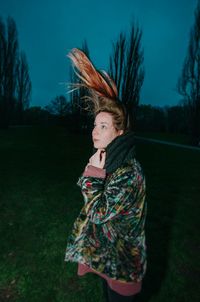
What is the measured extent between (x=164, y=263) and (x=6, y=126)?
22723mm

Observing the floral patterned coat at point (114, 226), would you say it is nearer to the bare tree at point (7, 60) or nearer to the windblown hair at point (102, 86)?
the windblown hair at point (102, 86)

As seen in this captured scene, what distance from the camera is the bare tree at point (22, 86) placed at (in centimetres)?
2908

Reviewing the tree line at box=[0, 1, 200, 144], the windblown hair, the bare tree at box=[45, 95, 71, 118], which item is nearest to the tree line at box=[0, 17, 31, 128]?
the tree line at box=[0, 1, 200, 144]

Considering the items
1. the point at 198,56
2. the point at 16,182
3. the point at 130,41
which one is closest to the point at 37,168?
the point at 16,182

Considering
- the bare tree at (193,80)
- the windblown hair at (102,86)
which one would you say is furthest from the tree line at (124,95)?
the windblown hair at (102,86)

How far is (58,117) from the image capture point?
26.1 meters

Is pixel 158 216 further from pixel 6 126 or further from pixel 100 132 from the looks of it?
pixel 6 126

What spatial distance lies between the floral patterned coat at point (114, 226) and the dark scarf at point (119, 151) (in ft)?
0.12

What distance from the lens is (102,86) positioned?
151 cm

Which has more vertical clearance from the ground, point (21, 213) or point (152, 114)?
point (152, 114)

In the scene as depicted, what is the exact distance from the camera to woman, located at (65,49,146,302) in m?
1.32

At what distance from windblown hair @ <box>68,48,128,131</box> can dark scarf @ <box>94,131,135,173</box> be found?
10 cm

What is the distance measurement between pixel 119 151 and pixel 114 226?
1.48 ft

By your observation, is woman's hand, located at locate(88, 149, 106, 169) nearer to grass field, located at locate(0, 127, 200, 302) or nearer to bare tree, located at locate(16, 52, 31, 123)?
grass field, located at locate(0, 127, 200, 302)
